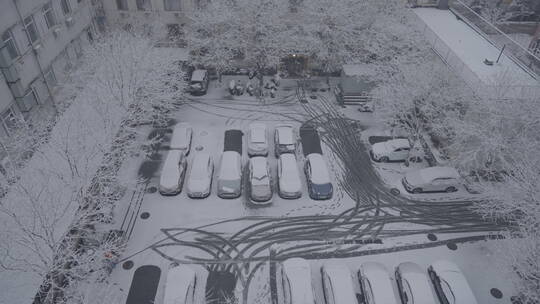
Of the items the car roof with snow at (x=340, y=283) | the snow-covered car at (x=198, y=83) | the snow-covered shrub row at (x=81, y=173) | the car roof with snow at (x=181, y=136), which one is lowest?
the car roof with snow at (x=340, y=283)

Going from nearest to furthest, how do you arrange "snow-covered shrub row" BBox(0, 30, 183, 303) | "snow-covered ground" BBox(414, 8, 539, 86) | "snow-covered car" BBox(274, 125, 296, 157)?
"snow-covered shrub row" BBox(0, 30, 183, 303) → "snow-covered ground" BBox(414, 8, 539, 86) → "snow-covered car" BBox(274, 125, 296, 157)

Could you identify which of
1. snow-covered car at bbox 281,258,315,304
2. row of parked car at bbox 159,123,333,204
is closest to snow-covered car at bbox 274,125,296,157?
row of parked car at bbox 159,123,333,204

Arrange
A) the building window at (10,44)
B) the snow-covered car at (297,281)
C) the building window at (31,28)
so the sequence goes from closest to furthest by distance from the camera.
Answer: the snow-covered car at (297,281) < the building window at (10,44) < the building window at (31,28)

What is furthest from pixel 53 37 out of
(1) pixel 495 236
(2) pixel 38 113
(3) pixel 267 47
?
(1) pixel 495 236

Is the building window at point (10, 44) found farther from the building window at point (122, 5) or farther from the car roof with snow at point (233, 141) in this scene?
the car roof with snow at point (233, 141)

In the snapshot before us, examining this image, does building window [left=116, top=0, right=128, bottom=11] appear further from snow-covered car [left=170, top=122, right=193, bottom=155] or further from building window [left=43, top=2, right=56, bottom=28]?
snow-covered car [left=170, top=122, right=193, bottom=155]

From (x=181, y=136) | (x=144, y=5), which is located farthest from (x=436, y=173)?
(x=144, y=5)

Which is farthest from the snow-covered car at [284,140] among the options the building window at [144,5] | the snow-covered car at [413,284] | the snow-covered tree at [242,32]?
the building window at [144,5]

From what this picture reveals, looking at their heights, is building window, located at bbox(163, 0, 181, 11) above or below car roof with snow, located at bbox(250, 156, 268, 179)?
above
